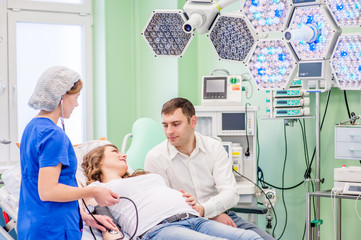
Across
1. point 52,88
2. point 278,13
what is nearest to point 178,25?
point 278,13

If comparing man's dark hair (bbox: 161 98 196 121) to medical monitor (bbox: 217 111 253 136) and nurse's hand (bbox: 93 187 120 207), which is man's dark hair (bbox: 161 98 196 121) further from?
nurse's hand (bbox: 93 187 120 207)

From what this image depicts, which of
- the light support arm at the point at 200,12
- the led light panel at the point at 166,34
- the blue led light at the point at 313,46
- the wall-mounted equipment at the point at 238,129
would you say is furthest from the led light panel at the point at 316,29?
the wall-mounted equipment at the point at 238,129

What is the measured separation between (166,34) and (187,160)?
79 cm

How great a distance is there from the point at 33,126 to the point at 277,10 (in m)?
1.19

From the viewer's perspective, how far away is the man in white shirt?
303 cm

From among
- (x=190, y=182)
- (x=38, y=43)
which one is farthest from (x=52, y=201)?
(x=38, y=43)

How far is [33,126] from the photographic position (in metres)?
2.18

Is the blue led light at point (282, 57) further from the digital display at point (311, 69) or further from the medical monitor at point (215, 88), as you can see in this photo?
the medical monitor at point (215, 88)

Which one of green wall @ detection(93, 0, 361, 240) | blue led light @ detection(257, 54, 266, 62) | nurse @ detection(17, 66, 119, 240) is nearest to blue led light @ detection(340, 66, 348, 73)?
blue led light @ detection(257, 54, 266, 62)

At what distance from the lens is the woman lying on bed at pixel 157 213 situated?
2535 millimetres

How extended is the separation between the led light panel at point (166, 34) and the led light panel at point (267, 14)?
325 millimetres

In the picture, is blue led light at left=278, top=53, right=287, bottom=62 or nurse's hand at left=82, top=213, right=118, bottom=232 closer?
blue led light at left=278, top=53, right=287, bottom=62

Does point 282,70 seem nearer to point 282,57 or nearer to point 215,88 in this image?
point 282,57

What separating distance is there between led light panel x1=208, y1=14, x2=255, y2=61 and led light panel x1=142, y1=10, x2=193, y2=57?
136 millimetres
